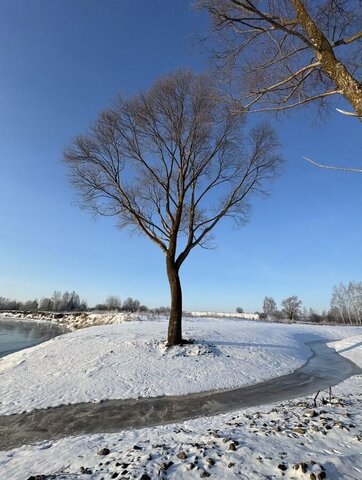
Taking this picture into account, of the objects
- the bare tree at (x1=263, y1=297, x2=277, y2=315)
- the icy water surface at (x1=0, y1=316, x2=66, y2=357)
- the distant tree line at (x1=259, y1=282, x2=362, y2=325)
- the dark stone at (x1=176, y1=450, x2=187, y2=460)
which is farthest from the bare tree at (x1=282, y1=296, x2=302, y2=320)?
the dark stone at (x1=176, y1=450, x2=187, y2=460)

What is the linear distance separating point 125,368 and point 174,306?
12.3ft

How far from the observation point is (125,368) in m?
11.4

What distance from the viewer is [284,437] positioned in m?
4.49

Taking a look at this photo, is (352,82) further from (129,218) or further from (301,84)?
(129,218)

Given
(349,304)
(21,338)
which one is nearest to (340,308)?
(349,304)

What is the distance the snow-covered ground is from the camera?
352 cm

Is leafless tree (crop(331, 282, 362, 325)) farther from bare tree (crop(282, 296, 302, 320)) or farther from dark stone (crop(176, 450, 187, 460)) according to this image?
dark stone (crop(176, 450, 187, 460))

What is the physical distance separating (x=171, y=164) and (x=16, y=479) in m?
13.1

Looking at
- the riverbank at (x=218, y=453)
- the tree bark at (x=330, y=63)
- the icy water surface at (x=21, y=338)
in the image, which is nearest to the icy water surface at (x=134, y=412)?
the riverbank at (x=218, y=453)

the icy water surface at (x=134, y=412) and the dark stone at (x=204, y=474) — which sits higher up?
the dark stone at (x=204, y=474)

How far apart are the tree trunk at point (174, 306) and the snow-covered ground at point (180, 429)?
31.2 inches

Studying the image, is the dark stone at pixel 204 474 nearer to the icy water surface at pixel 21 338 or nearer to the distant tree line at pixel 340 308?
the icy water surface at pixel 21 338

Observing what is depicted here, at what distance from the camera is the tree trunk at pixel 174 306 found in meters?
14.0

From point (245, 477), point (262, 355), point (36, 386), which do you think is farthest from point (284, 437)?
point (262, 355)
